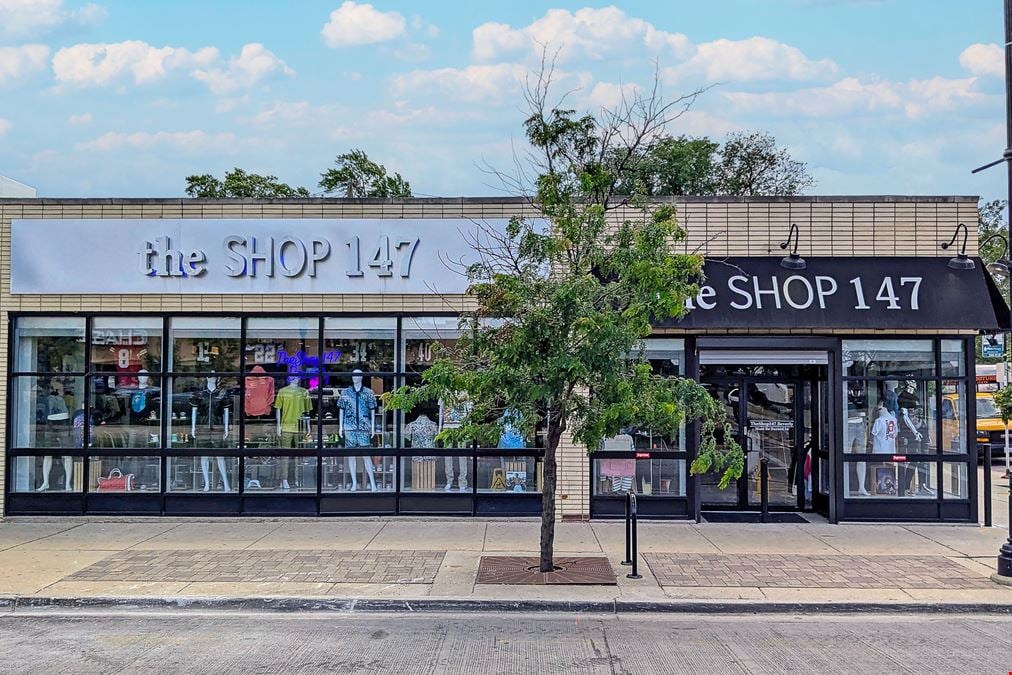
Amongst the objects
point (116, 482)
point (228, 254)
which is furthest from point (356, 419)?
point (116, 482)

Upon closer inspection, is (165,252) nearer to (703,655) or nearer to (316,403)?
(316,403)

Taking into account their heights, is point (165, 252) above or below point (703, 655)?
above

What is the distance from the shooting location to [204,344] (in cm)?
1301

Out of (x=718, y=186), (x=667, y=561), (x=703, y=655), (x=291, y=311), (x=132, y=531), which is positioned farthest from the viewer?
(x=718, y=186)

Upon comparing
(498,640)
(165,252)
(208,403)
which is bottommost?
(498,640)

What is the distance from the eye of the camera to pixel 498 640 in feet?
24.3

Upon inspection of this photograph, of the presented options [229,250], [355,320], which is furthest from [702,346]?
[229,250]

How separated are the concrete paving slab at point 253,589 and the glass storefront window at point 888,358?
27.2 feet

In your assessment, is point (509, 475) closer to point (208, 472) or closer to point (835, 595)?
point (208, 472)

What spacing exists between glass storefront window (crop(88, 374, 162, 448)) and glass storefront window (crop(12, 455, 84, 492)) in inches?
24.9

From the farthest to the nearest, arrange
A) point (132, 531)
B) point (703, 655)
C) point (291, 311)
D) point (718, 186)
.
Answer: point (718, 186) < point (291, 311) < point (132, 531) < point (703, 655)

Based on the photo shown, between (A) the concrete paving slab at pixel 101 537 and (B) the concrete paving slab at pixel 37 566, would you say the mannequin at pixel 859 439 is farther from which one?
(B) the concrete paving slab at pixel 37 566

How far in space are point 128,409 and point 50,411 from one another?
1222 millimetres

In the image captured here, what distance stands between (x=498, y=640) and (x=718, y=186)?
4009cm
